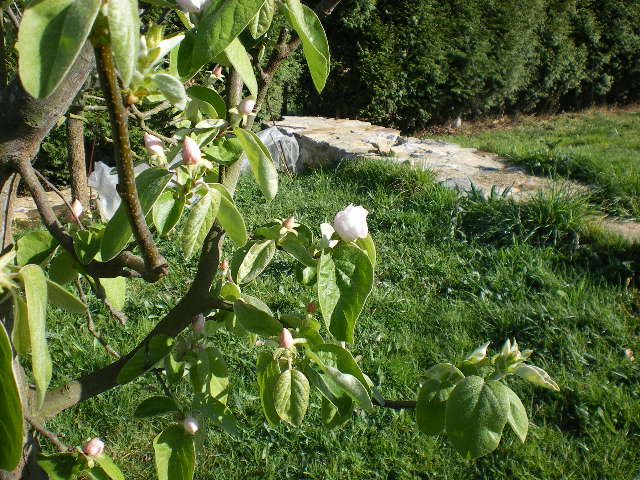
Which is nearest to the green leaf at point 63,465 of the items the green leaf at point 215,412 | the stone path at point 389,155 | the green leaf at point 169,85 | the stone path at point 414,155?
the green leaf at point 215,412

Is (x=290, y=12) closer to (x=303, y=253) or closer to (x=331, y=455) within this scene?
(x=303, y=253)

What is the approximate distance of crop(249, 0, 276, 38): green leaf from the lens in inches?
25.8

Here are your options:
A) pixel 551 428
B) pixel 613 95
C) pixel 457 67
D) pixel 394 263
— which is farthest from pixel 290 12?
pixel 613 95

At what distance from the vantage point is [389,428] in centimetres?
229

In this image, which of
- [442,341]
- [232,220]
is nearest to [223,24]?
[232,220]

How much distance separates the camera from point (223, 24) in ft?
1.84

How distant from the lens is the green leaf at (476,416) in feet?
2.61

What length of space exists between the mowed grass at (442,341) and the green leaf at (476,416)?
34.0 inches

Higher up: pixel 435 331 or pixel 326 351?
pixel 326 351

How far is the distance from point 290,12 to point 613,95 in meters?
13.0

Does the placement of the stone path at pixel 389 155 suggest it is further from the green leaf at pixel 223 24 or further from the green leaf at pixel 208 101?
the green leaf at pixel 223 24

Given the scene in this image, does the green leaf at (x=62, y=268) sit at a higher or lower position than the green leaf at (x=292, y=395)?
higher

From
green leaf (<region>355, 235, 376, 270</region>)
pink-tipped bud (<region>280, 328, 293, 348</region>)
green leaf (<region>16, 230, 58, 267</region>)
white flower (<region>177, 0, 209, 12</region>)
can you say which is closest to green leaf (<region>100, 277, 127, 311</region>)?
green leaf (<region>16, 230, 58, 267</region>)

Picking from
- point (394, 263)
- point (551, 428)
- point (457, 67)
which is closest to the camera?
point (551, 428)
